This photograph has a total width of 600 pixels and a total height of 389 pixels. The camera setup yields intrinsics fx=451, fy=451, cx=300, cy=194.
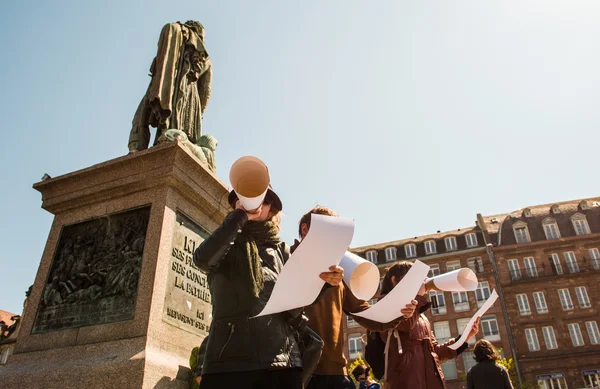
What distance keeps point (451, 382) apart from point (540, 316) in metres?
8.21

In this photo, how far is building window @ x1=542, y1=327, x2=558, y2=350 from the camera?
32156 mm

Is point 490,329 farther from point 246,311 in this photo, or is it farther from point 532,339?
point 246,311

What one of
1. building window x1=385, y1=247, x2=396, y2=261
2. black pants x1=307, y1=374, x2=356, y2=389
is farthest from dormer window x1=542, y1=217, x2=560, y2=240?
black pants x1=307, y1=374, x2=356, y2=389

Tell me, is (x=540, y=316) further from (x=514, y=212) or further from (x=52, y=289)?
(x=52, y=289)

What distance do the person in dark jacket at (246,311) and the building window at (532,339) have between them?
36.3m

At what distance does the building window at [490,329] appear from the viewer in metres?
34.0

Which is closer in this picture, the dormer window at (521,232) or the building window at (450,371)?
the building window at (450,371)

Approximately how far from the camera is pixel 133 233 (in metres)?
4.40

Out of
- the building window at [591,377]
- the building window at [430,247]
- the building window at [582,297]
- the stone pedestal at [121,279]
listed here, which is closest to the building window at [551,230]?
the building window at [582,297]

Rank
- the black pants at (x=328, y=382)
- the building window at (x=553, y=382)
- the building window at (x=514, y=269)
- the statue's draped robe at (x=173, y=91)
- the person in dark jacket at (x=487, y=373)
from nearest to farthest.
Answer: the black pants at (x=328, y=382), the person in dark jacket at (x=487, y=373), the statue's draped robe at (x=173, y=91), the building window at (x=553, y=382), the building window at (x=514, y=269)

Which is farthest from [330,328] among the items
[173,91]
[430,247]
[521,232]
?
[430,247]

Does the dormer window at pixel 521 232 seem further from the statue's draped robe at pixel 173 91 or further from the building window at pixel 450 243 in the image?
the statue's draped robe at pixel 173 91

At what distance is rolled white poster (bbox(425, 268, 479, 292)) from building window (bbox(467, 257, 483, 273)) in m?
37.2

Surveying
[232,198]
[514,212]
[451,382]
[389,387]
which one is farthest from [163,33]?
[514,212]
